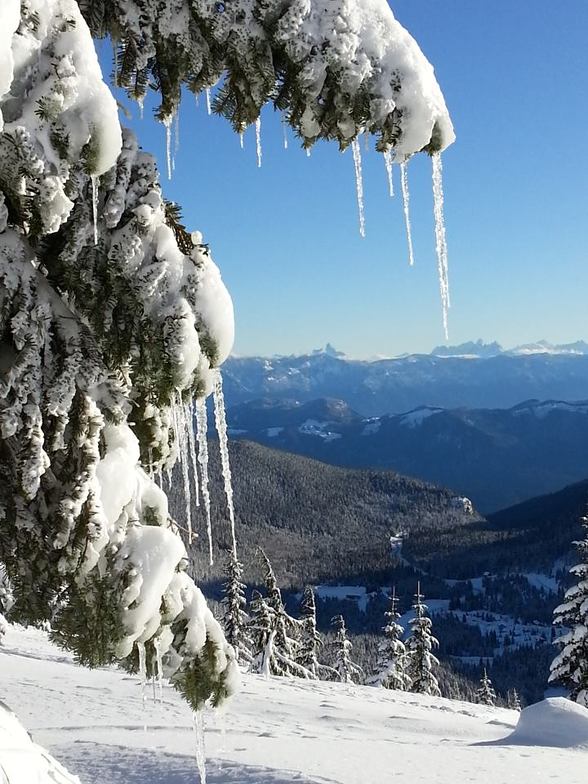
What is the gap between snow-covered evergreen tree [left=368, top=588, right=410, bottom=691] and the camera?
4347 centimetres

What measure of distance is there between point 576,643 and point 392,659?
19326 millimetres

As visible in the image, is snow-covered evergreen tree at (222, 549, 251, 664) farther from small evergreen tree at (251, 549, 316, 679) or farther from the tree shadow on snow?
the tree shadow on snow

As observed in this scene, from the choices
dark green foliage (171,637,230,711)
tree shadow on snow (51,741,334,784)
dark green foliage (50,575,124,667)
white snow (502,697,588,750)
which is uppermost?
dark green foliage (50,575,124,667)

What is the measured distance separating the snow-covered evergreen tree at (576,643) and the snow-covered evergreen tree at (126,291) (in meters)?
27.2

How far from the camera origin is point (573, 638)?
2697 centimetres

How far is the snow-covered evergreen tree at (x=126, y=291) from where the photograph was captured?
2.70m

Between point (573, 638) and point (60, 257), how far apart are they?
2881 centimetres

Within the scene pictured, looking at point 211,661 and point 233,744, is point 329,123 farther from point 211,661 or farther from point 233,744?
point 233,744

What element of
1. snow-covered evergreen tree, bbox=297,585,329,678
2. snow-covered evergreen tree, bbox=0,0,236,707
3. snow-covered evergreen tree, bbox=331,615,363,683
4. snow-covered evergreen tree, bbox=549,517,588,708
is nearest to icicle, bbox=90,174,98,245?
snow-covered evergreen tree, bbox=0,0,236,707

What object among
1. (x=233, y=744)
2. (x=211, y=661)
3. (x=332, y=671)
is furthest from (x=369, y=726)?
(x=332, y=671)

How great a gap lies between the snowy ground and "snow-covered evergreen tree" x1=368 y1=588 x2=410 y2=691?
16038 mm

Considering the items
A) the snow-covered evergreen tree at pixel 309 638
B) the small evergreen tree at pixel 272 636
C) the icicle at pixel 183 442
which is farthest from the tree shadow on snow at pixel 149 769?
the snow-covered evergreen tree at pixel 309 638

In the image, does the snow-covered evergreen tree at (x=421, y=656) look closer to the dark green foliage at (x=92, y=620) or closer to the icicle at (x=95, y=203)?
the dark green foliage at (x=92, y=620)

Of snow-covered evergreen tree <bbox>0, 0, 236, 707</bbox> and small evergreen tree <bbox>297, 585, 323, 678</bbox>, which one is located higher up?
snow-covered evergreen tree <bbox>0, 0, 236, 707</bbox>
